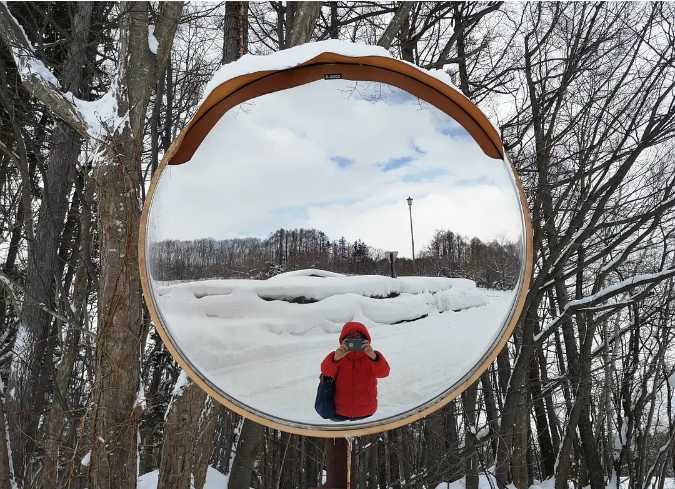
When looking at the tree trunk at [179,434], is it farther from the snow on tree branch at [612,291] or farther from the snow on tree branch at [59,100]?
Answer: the snow on tree branch at [612,291]

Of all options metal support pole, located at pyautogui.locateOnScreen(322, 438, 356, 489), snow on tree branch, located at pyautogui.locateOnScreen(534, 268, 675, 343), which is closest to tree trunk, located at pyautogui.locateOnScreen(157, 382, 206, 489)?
metal support pole, located at pyautogui.locateOnScreen(322, 438, 356, 489)

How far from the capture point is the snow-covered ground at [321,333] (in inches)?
39.3

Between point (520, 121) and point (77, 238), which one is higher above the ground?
point (520, 121)

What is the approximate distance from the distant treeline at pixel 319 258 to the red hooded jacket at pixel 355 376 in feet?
0.54

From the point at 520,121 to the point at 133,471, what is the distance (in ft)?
17.6

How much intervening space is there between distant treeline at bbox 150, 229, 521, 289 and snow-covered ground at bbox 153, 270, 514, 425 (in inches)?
1.1

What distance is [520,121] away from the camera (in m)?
5.45

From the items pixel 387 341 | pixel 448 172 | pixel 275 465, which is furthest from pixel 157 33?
pixel 275 465

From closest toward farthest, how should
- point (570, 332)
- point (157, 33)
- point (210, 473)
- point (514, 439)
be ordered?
point (157, 33) → point (210, 473) → point (514, 439) → point (570, 332)

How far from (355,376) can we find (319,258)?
291 mm

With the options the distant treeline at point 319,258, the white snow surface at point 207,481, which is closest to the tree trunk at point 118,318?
the distant treeline at point 319,258

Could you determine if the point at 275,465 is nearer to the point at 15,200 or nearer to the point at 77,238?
the point at 77,238

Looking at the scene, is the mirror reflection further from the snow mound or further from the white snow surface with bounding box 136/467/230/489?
the white snow surface with bounding box 136/467/230/489

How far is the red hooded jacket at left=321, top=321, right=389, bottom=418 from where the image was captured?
3.30 feet
